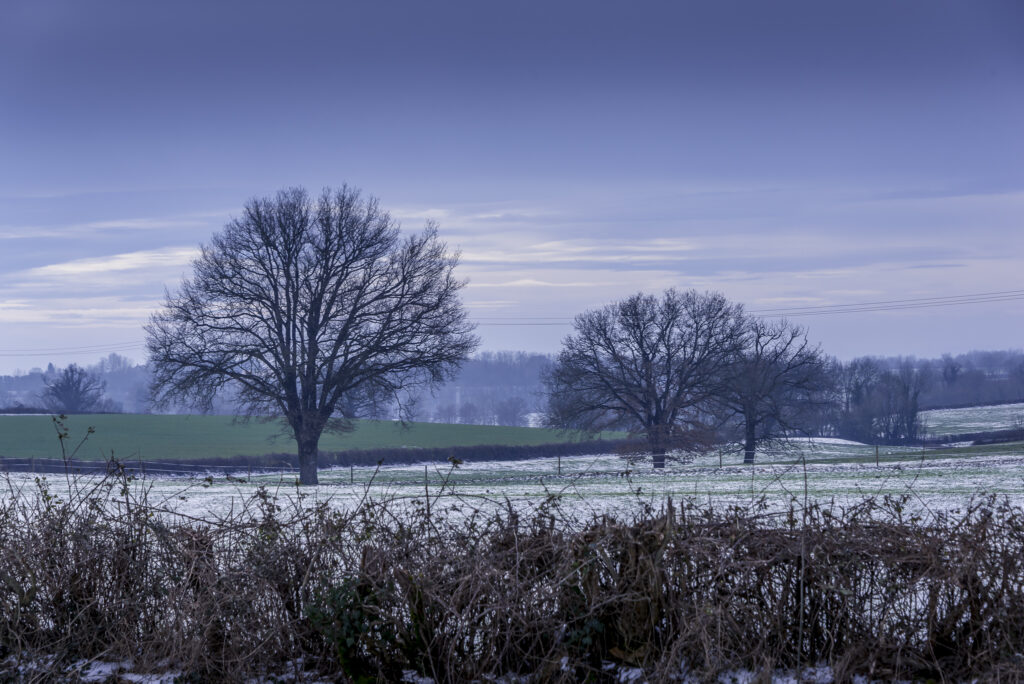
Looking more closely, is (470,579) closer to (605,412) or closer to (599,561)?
(599,561)

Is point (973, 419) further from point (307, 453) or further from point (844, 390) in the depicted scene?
point (307, 453)

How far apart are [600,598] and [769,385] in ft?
159

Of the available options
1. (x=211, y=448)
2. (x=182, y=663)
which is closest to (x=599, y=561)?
(x=182, y=663)

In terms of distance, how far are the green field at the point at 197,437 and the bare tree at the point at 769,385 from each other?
1024cm

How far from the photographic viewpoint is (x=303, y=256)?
3747 cm

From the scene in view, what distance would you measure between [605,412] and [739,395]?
28.0 feet

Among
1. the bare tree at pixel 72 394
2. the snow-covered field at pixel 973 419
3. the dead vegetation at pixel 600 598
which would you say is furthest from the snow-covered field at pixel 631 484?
the bare tree at pixel 72 394

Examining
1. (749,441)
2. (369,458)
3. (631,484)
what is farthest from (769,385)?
(631,484)

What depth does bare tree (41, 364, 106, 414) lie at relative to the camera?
3214 inches

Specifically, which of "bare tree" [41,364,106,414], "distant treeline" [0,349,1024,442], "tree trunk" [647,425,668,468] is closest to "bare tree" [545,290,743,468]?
"tree trunk" [647,425,668,468]

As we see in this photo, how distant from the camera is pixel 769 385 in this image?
171ft

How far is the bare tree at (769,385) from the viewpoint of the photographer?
1994 inches

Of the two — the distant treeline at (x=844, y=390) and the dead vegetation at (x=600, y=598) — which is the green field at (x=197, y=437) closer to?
the distant treeline at (x=844, y=390)

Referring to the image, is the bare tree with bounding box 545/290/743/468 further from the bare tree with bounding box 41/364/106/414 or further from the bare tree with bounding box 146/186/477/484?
the bare tree with bounding box 41/364/106/414
